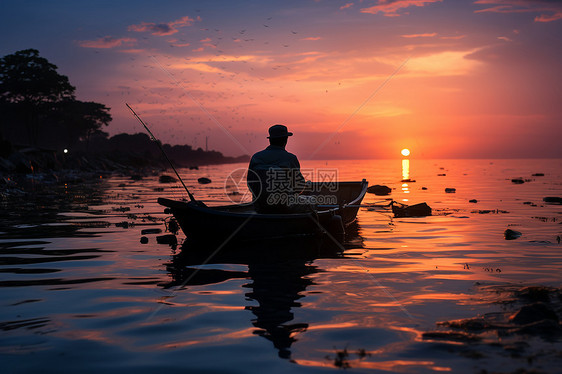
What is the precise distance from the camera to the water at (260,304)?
497 centimetres

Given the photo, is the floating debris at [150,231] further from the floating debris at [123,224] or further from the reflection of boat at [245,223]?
the reflection of boat at [245,223]

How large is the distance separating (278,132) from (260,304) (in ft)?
18.7

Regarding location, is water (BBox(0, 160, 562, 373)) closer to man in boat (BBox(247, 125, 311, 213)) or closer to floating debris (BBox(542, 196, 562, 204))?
man in boat (BBox(247, 125, 311, 213))

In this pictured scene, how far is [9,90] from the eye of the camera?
236ft

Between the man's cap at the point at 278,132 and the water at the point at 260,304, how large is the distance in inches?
133

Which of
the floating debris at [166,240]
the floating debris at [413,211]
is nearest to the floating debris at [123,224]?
the floating debris at [166,240]

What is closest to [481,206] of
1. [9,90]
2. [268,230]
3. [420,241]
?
[420,241]

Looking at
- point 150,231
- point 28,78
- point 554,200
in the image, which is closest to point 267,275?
point 150,231

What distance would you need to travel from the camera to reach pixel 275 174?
1185 cm

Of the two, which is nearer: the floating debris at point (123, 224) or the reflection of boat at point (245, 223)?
the reflection of boat at point (245, 223)

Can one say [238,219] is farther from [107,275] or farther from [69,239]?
[69,239]

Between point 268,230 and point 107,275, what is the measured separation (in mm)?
4755

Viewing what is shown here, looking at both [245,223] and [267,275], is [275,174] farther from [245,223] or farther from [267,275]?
[267,275]

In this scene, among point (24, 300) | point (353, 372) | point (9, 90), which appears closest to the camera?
point (353, 372)
